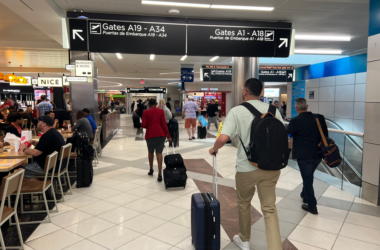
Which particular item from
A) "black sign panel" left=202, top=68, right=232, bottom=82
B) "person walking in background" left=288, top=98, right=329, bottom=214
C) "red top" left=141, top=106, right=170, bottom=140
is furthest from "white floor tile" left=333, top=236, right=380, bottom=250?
"black sign panel" left=202, top=68, right=232, bottom=82

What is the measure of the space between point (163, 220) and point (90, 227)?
2.92ft

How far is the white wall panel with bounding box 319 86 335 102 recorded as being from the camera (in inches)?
423

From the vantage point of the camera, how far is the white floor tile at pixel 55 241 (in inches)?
110

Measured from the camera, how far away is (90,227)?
3.22 meters

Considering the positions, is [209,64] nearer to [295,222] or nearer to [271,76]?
[271,76]

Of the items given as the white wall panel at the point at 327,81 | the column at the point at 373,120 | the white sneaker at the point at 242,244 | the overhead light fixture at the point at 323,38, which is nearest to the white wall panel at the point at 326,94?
the white wall panel at the point at 327,81

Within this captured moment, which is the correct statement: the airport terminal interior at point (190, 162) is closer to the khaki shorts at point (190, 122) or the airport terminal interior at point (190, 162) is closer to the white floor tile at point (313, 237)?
the white floor tile at point (313, 237)

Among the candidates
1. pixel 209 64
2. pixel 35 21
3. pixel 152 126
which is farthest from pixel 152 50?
pixel 209 64

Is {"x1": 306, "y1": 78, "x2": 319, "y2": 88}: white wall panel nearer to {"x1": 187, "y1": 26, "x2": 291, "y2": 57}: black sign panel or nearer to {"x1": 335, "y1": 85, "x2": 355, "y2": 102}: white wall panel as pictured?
{"x1": 335, "y1": 85, "x2": 355, "y2": 102}: white wall panel

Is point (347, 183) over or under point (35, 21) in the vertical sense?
under

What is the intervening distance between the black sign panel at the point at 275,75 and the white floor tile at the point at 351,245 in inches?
369

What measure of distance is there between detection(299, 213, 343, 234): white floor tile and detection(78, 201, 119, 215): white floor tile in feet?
8.55

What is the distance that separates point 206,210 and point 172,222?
0.98 meters

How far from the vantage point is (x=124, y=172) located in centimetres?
581
